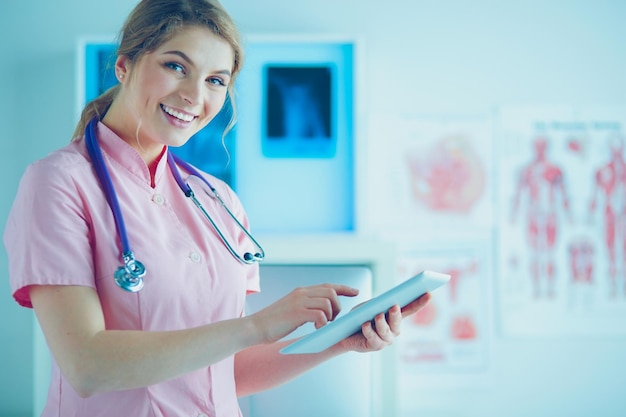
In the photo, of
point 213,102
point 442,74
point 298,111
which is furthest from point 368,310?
Answer: point 442,74

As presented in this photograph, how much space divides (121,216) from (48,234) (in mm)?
102

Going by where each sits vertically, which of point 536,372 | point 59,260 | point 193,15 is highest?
point 193,15

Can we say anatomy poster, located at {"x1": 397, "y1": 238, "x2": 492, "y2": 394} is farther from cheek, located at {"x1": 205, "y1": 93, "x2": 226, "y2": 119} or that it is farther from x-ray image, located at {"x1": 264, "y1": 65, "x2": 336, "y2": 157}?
cheek, located at {"x1": 205, "y1": 93, "x2": 226, "y2": 119}

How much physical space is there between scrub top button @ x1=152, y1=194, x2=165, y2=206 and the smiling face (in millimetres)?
79

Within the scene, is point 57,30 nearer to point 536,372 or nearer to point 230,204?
point 230,204

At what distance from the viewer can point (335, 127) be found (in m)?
1.63

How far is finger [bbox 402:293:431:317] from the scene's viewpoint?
86cm

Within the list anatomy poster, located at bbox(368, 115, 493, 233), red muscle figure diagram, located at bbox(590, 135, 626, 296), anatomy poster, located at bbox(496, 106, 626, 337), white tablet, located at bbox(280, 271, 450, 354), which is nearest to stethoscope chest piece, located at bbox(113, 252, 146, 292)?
white tablet, located at bbox(280, 271, 450, 354)

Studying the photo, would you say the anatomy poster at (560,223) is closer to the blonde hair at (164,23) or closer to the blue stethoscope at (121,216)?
the blue stethoscope at (121,216)

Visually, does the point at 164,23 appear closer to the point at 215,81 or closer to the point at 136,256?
the point at 215,81

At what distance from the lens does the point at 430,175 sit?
172cm

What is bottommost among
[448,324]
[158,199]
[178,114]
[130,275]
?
[448,324]

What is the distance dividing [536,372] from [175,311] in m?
1.26

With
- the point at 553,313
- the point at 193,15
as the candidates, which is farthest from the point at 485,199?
the point at 193,15
